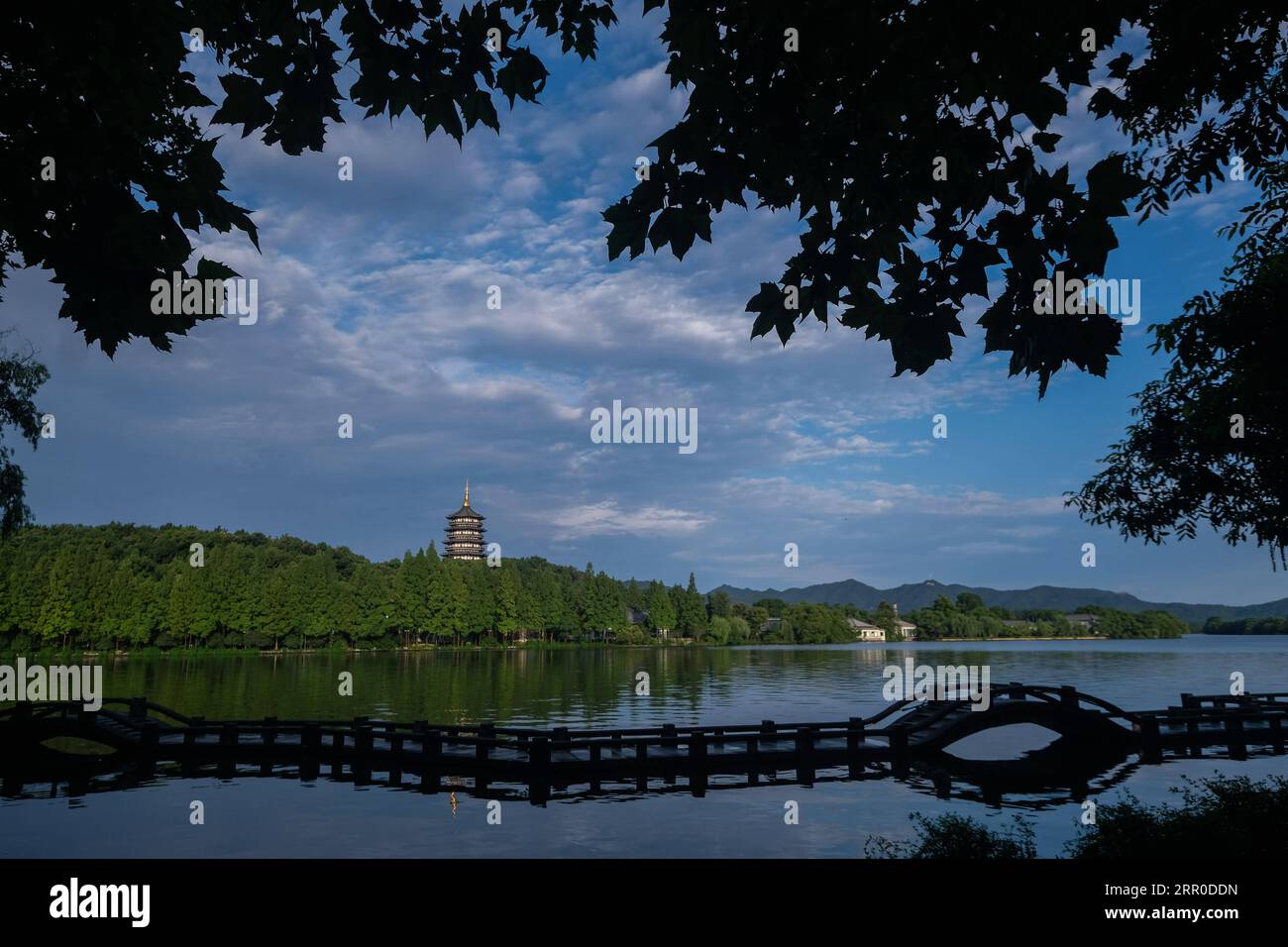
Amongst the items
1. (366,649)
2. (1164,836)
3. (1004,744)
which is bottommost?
(366,649)

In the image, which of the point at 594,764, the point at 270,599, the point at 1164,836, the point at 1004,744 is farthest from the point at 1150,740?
the point at 270,599

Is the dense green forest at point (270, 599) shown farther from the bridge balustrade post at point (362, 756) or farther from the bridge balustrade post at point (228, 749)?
the bridge balustrade post at point (362, 756)

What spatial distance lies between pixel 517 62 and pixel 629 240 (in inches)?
69.6

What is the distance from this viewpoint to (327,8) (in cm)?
562

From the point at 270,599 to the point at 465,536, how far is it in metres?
76.4

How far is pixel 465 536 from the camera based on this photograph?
171 meters

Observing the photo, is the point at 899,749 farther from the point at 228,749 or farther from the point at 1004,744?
the point at 228,749

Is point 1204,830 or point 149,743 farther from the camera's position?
point 149,743

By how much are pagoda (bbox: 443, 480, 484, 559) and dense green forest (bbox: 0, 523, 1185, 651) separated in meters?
18.7

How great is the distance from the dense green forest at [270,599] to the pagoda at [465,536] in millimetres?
18684

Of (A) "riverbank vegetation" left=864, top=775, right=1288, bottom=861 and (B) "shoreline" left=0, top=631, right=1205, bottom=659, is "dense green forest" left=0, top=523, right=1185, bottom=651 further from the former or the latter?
(A) "riverbank vegetation" left=864, top=775, right=1288, bottom=861

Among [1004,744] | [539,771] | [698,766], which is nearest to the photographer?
[539,771]

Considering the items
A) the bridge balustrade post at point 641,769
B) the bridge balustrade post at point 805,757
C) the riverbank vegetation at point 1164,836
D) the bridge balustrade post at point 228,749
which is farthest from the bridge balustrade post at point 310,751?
the riverbank vegetation at point 1164,836
